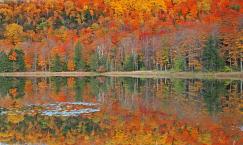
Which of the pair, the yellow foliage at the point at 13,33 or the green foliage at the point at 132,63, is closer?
the green foliage at the point at 132,63

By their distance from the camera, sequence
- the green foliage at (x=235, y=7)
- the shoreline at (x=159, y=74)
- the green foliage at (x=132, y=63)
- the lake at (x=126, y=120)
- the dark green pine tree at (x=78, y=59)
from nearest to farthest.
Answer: the lake at (x=126, y=120), the shoreline at (x=159, y=74), the green foliage at (x=132, y=63), the green foliage at (x=235, y=7), the dark green pine tree at (x=78, y=59)

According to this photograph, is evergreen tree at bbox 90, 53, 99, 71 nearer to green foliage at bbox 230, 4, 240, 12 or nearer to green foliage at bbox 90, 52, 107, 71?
green foliage at bbox 90, 52, 107, 71

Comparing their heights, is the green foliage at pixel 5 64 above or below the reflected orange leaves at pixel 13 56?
below

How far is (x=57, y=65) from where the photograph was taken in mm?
106938

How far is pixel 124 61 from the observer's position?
3895 inches

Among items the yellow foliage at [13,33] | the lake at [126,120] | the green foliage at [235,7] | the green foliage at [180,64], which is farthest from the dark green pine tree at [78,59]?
the lake at [126,120]

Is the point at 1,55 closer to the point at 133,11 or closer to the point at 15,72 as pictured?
the point at 15,72

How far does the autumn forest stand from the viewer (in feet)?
258

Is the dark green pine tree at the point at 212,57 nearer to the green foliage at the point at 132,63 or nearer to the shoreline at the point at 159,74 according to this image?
the shoreline at the point at 159,74

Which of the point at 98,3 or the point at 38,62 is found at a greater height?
the point at 98,3

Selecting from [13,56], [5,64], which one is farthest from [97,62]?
[13,56]

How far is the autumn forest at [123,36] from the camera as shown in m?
78.6

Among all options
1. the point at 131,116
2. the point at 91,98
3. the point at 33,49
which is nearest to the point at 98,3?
the point at 33,49

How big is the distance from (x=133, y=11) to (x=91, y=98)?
139 meters
